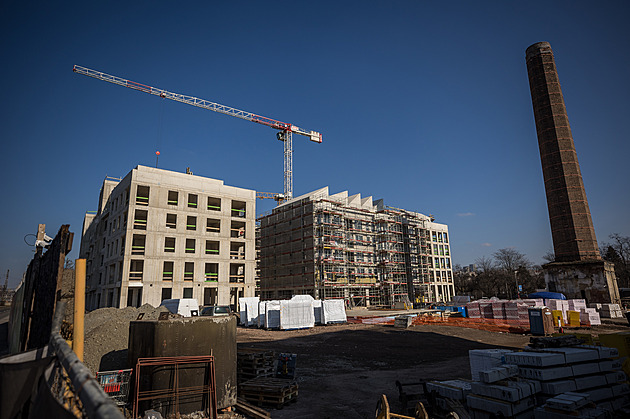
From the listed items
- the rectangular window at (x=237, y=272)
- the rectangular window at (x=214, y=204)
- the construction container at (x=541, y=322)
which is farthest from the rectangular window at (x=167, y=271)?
the construction container at (x=541, y=322)

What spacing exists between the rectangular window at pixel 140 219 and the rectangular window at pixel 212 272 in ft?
29.4

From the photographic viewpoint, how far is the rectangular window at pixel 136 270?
1428 inches

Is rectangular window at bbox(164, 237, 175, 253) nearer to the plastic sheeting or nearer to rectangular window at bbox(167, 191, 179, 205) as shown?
rectangular window at bbox(167, 191, 179, 205)

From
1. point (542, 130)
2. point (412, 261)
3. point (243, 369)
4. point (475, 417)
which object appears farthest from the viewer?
point (412, 261)

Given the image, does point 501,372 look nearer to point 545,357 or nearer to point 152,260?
point 545,357

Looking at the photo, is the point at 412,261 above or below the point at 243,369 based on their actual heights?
above

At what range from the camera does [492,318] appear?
29.3 m

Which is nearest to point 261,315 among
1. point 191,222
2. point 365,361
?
point 365,361

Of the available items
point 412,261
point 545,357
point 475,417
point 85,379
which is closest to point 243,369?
point 475,417

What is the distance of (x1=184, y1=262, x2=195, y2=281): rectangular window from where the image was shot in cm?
3897

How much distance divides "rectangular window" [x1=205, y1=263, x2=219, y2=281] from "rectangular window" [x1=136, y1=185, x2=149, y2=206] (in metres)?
10.5

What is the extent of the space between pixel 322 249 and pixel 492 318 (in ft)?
88.4

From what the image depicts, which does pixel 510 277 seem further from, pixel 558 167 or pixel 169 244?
pixel 169 244

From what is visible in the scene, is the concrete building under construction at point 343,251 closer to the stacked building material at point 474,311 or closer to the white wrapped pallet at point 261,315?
the white wrapped pallet at point 261,315
